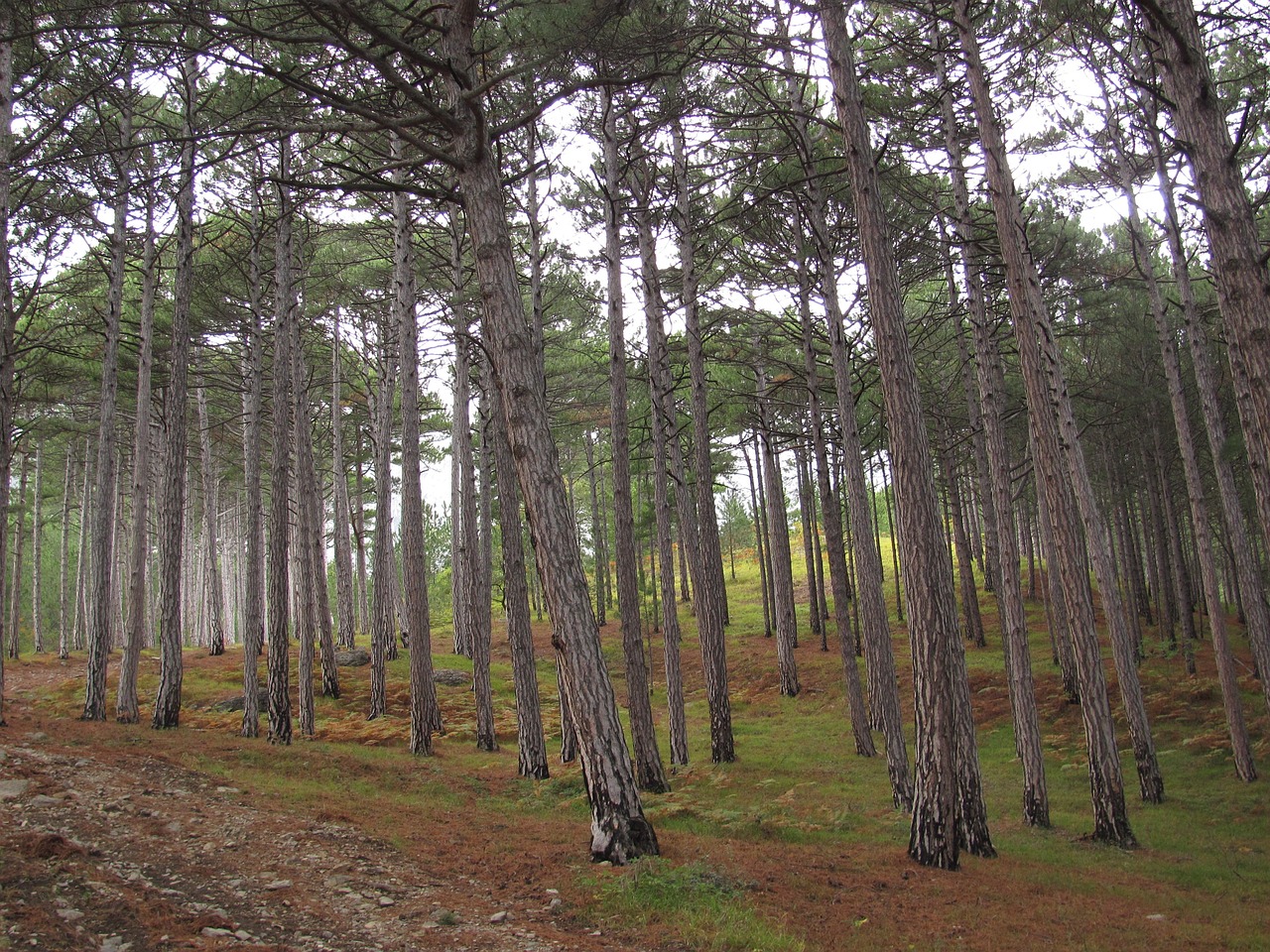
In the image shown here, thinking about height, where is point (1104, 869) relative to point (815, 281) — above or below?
below

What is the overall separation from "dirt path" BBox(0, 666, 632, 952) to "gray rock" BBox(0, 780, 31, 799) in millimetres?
14

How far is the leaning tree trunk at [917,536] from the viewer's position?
22.5ft

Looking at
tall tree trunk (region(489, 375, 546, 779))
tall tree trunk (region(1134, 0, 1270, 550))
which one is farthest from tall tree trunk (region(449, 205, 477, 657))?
tall tree trunk (region(1134, 0, 1270, 550))

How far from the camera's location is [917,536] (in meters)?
7.18

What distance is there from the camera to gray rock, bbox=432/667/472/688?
69.2 feet

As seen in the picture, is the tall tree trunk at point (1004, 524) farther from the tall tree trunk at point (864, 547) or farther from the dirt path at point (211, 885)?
the dirt path at point (211, 885)

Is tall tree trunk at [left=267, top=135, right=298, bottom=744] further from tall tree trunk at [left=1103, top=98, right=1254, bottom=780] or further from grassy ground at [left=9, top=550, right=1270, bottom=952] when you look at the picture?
tall tree trunk at [left=1103, top=98, right=1254, bottom=780]

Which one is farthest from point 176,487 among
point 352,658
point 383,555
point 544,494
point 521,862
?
point 352,658

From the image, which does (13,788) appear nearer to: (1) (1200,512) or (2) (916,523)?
(2) (916,523)

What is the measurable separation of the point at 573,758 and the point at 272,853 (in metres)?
7.45

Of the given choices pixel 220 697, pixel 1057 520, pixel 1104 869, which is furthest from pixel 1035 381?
pixel 220 697

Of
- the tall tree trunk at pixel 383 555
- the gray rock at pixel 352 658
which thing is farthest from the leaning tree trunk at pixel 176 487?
the gray rock at pixel 352 658

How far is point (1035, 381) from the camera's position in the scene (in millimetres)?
8969

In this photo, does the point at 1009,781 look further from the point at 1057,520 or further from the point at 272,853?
the point at 272,853
